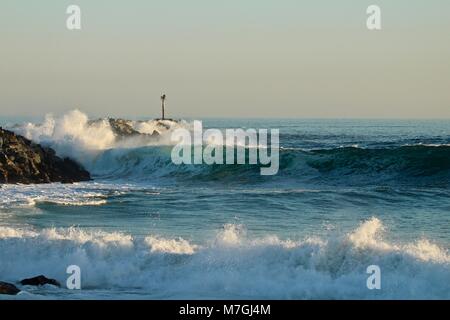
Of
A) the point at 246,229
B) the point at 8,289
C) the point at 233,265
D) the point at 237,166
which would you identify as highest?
the point at 8,289

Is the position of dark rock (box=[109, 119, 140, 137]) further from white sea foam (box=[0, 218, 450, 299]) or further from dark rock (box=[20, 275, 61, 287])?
dark rock (box=[20, 275, 61, 287])

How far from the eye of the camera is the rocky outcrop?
91.7 feet

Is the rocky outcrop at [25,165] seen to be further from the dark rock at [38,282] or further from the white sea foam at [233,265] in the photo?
the dark rock at [38,282]

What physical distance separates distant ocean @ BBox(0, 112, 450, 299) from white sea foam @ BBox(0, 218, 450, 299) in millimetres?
22

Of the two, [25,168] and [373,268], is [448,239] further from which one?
[25,168]

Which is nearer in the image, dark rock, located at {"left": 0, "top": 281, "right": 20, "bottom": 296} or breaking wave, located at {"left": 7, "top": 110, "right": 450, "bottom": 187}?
dark rock, located at {"left": 0, "top": 281, "right": 20, "bottom": 296}

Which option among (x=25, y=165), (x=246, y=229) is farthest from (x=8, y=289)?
(x=25, y=165)

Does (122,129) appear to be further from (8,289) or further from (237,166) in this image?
(8,289)

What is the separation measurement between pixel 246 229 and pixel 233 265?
13.1ft

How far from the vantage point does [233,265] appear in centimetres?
1413

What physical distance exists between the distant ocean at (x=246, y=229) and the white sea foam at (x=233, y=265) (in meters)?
0.02

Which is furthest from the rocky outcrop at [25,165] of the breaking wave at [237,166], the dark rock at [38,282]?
the dark rock at [38,282]

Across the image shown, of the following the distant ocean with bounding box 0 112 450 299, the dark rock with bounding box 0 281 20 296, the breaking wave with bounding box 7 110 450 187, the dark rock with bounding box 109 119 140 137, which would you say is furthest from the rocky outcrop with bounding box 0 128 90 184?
the dark rock with bounding box 0 281 20 296

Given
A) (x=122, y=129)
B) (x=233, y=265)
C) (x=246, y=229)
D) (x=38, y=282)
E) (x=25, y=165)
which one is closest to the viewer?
(x=38, y=282)
